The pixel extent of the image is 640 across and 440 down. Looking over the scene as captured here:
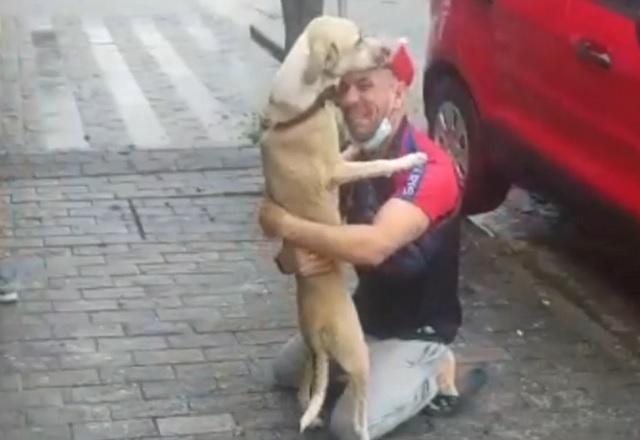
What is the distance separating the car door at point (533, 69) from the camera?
7.12 meters

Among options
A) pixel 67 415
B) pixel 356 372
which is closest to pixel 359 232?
pixel 356 372

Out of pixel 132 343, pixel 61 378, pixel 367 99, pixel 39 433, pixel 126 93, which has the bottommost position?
pixel 126 93

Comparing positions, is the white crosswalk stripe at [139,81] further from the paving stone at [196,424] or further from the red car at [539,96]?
the paving stone at [196,424]

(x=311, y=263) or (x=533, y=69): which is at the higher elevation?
(x=311, y=263)

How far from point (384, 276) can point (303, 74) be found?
884 mm

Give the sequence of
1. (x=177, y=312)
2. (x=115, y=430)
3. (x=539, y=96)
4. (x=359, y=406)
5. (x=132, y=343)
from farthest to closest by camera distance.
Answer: (x=539, y=96), (x=177, y=312), (x=132, y=343), (x=115, y=430), (x=359, y=406)

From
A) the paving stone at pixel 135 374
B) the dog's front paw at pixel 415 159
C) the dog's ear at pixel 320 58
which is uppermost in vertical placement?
the dog's ear at pixel 320 58

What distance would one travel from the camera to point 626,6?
22.0 feet

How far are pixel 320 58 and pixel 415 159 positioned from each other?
53cm

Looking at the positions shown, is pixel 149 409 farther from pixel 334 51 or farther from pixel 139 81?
pixel 139 81

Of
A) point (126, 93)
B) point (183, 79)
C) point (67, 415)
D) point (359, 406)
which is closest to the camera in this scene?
point (359, 406)

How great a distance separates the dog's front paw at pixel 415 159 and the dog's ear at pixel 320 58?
46 cm

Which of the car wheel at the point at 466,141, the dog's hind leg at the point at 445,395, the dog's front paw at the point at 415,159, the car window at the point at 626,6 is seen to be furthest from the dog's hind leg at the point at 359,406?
the car wheel at the point at 466,141

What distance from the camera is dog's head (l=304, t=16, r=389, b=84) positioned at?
4902 mm
